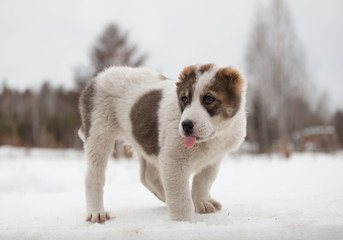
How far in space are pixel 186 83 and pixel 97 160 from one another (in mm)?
1582

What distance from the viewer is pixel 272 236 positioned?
2244 millimetres

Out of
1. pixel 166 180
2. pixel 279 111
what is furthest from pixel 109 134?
pixel 279 111

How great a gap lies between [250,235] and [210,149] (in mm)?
1156

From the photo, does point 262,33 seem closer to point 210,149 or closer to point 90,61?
point 90,61

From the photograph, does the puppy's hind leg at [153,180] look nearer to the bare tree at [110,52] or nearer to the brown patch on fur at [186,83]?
the brown patch on fur at [186,83]

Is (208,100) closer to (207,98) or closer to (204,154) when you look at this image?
(207,98)

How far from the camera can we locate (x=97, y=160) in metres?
3.88

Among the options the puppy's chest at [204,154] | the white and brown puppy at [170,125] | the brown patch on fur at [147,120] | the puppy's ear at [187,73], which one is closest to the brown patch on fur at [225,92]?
the white and brown puppy at [170,125]

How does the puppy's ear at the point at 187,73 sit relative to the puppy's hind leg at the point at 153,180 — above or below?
above

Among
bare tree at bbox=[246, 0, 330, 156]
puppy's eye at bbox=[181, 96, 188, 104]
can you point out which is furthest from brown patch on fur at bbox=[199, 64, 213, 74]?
bare tree at bbox=[246, 0, 330, 156]

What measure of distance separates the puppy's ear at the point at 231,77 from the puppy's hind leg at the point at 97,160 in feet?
5.47

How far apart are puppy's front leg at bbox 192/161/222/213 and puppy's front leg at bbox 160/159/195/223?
0.64 m

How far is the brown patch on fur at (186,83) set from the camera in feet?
9.98

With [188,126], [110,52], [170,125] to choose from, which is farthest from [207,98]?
[110,52]
